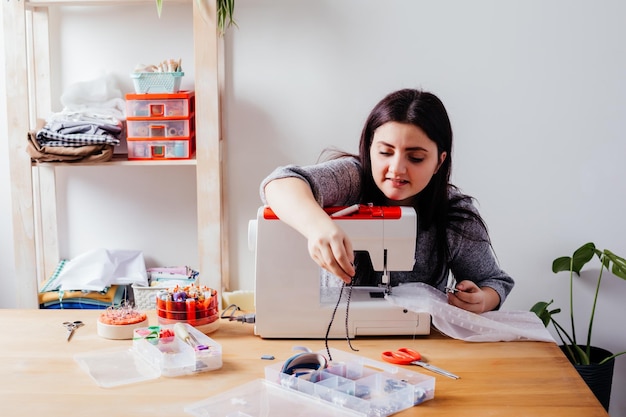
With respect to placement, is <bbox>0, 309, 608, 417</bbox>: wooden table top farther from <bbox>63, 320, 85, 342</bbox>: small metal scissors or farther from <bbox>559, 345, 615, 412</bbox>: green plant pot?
<bbox>559, 345, 615, 412</bbox>: green plant pot

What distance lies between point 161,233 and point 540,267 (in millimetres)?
1509

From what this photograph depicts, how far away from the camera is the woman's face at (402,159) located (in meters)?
1.87

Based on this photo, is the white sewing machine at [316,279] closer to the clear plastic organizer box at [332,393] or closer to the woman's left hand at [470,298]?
the woman's left hand at [470,298]

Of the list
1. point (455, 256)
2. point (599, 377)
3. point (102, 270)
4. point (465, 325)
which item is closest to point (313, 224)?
point (465, 325)

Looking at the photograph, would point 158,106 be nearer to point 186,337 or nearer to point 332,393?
point 186,337

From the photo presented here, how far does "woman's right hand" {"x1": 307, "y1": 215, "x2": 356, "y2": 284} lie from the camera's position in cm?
155

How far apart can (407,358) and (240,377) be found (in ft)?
1.17

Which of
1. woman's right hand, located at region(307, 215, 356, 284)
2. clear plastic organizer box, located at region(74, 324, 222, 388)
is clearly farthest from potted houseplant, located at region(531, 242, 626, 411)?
clear plastic organizer box, located at region(74, 324, 222, 388)

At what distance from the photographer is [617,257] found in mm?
2803

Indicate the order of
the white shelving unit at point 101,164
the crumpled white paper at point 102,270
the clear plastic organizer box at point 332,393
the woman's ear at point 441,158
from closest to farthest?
the clear plastic organizer box at point 332,393 → the woman's ear at point 441,158 → the white shelving unit at point 101,164 → the crumpled white paper at point 102,270

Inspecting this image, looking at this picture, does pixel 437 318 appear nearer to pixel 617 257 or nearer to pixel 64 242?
pixel 617 257

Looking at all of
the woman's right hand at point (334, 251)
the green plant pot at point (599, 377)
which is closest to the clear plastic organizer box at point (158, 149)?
the woman's right hand at point (334, 251)

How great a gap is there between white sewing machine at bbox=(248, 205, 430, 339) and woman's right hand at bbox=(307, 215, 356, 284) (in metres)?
0.19

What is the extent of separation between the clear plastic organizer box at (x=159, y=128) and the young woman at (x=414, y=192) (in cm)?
89
